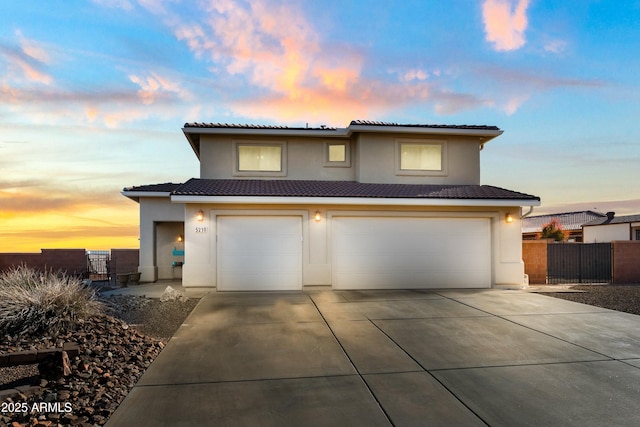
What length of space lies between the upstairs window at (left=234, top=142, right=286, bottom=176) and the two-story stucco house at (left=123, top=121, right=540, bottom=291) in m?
0.04

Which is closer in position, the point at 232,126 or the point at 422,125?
the point at 232,126

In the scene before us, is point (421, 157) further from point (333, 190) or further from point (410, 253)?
point (333, 190)

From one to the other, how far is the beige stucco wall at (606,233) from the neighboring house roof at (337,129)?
25.5m

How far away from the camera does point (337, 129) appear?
1382 cm

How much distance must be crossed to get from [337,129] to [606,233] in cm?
3197

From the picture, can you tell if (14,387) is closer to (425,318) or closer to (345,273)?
(425,318)

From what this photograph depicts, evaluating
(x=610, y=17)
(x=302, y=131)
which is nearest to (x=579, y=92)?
(x=610, y=17)

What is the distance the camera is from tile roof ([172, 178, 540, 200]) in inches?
445

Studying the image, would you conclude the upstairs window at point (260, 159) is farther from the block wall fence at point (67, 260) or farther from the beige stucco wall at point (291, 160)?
the block wall fence at point (67, 260)

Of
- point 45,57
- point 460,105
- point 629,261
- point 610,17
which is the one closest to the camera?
point 45,57

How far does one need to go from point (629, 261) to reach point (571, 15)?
10.2 meters

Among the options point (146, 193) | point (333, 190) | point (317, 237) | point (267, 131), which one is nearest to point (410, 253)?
point (317, 237)

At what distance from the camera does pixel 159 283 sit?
13898mm

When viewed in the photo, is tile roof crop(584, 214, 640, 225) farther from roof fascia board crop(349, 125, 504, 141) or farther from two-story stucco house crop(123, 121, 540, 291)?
roof fascia board crop(349, 125, 504, 141)
